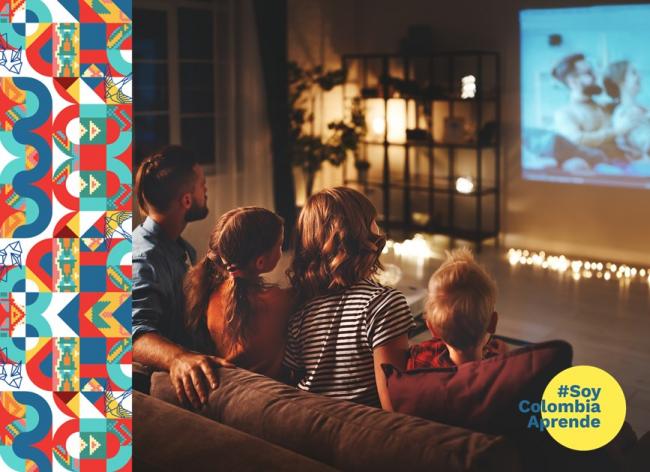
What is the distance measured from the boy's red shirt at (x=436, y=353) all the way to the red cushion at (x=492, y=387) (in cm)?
6

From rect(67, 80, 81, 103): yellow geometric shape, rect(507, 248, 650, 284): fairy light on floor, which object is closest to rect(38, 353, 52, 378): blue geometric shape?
rect(67, 80, 81, 103): yellow geometric shape

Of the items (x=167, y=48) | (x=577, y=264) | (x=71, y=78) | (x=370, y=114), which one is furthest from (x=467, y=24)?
(x=71, y=78)

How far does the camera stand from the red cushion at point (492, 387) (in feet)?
4.46

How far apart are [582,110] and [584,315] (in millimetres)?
1655

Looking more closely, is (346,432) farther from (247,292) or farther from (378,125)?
(378,125)

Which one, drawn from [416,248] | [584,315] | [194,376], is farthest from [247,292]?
[416,248]

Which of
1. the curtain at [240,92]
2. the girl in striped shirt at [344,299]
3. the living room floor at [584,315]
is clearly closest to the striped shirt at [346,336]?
the girl in striped shirt at [344,299]

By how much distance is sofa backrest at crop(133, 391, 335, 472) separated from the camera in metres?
1.35

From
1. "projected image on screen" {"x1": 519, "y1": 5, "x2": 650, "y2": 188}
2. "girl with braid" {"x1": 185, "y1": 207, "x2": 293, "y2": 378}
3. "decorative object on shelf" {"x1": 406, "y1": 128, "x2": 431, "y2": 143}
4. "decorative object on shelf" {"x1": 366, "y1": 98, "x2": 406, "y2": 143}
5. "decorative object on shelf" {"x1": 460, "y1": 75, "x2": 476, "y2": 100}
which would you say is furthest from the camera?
"decorative object on shelf" {"x1": 366, "y1": 98, "x2": 406, "y2": 143}

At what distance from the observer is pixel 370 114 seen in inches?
217

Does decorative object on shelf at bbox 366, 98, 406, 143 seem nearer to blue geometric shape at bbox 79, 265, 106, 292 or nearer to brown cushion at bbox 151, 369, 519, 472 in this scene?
blue geometric shape at bbox 79, 265, 106, 292

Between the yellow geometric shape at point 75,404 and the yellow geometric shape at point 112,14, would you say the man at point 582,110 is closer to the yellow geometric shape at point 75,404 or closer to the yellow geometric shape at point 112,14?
the yellow geometric shape at point 112,14

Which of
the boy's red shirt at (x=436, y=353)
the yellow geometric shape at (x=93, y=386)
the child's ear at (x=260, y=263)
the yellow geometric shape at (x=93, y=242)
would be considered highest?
the yellow geometric shape at (x=93, y=242)

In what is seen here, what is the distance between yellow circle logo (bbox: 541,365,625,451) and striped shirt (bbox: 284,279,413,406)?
1.06ft
